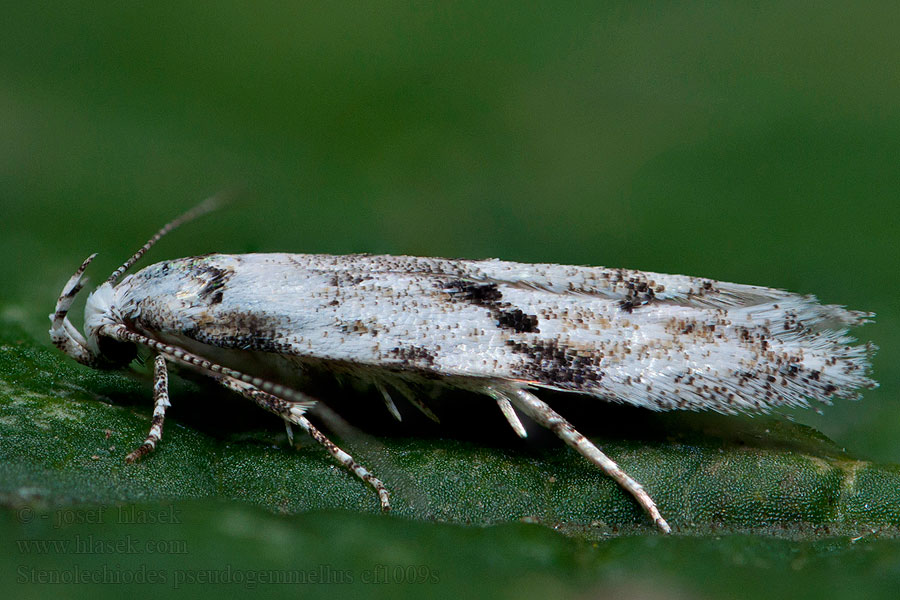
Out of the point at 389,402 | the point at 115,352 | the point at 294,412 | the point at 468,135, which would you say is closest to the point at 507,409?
the point at 389,402

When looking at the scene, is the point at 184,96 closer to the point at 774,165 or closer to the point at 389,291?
the point at 389,291

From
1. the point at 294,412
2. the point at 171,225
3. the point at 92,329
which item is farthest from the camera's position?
the point at 171,225

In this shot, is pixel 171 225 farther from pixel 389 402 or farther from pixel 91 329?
pixel 389 402

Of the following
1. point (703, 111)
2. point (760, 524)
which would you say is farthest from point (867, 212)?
point (760, 524)

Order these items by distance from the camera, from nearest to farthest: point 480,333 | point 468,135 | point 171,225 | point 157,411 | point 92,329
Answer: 1. point 157,411
2. point 480,333
3. point 92,329
4. point 171,225
5. point 468,135

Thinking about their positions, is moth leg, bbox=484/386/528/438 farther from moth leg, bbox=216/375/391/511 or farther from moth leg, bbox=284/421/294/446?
moth leg, bbox=284/421/294/446

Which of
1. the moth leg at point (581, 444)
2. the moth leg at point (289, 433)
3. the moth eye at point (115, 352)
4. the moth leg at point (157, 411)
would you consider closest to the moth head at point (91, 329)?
the moth eye at point (115, 352)
